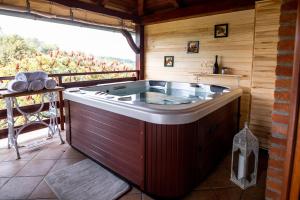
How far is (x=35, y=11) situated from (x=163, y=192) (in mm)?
2866

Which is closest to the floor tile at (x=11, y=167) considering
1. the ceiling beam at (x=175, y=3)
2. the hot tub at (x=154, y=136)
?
the hot tub at (x=154, y=136)

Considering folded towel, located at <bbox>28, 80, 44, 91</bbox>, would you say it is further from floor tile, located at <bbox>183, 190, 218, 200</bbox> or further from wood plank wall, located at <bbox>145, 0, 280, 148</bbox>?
wood plank wall, located at <bbox>145, 0, 280, 148</bbox>

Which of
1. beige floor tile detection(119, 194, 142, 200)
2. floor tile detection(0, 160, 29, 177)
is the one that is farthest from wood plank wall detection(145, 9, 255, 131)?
floor tile detection(0, 160, 29, 177)

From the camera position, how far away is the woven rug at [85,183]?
1768 millimetres

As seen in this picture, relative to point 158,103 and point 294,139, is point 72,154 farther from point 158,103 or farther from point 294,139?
point 294,139

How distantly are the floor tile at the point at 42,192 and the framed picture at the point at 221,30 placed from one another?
3.08m

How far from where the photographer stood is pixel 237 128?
2.97 meters

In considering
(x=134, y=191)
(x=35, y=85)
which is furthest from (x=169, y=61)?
(x=134, y=191)

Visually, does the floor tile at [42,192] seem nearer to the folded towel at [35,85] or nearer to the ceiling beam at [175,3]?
the folded towel at [35,85]

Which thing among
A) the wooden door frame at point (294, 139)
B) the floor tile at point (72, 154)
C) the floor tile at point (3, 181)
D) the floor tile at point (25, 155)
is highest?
the wooden door frame at point (294, 139)

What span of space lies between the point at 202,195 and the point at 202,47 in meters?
2.51

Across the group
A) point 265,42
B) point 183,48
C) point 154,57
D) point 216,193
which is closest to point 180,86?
point 183,48

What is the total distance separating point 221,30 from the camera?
329 centimetres

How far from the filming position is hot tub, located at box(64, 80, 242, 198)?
1.61 m
